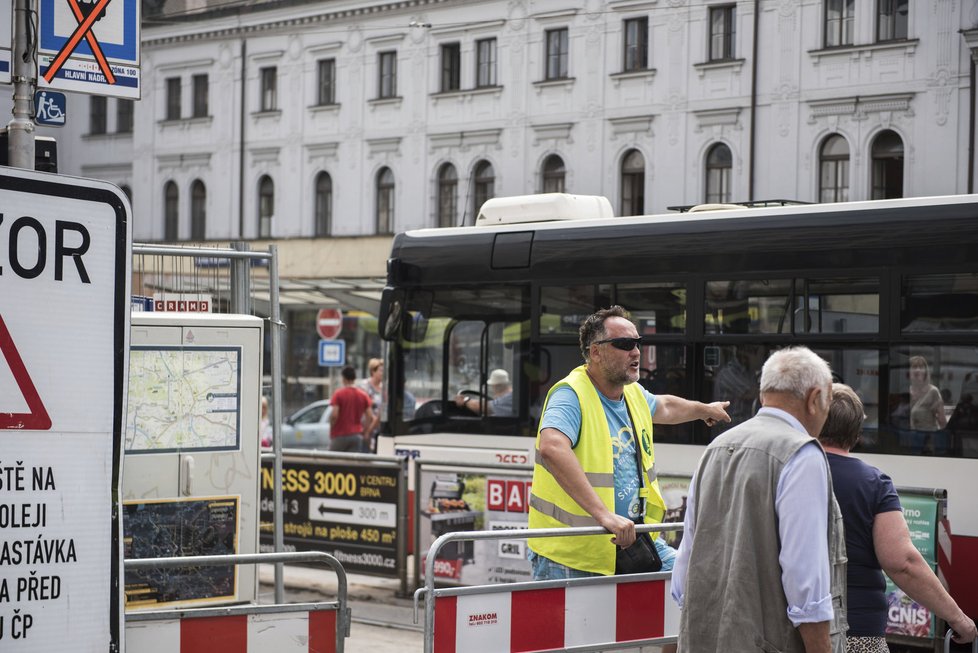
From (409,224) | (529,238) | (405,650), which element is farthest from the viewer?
(409,224)

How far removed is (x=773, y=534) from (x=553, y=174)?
31.2 m

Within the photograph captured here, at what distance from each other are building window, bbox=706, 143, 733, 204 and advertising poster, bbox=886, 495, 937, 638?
76.0 feet

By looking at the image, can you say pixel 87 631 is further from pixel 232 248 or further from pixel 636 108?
pixel 636 108

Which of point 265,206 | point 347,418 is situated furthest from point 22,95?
A: point 265,206

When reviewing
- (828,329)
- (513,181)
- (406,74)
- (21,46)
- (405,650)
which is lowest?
(405,650)

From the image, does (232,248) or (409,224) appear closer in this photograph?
(232,248)

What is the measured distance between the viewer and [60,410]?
317 cm

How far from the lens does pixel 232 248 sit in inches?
328

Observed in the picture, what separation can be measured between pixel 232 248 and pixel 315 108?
32109mm

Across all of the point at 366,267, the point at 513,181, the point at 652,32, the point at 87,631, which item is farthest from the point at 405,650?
the point at 366,267

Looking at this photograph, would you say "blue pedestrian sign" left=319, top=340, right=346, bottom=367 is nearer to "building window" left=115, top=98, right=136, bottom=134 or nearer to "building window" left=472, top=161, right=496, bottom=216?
"building window" left=472, top=161, right=496, bottom=216

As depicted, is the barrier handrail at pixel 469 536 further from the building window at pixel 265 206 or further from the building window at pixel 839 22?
the building window at pixel 265 206

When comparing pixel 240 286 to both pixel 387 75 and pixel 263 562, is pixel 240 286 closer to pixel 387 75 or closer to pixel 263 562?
pixel 263 562

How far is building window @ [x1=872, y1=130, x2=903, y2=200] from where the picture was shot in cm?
2909
